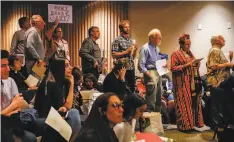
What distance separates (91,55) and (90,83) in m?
0.52

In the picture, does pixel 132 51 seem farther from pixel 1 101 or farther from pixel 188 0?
pixel 188 0

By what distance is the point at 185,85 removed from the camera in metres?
4.57

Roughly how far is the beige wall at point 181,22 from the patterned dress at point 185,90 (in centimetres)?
240

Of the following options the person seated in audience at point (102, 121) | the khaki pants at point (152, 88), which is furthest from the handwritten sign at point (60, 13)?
the person seated in audience at point (102, 121)

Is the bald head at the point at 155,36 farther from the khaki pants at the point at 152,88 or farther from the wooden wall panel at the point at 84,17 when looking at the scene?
the wooden wall panel at the point at 84,17

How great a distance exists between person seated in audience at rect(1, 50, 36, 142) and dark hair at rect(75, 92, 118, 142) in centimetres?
67

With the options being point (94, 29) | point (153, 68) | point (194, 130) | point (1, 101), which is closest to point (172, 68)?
point (153, 68)

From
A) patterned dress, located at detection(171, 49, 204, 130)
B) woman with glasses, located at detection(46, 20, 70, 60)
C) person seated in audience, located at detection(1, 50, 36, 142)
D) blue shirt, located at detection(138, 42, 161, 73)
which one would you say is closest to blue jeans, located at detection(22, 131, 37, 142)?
person seated in audience, located at detection(1, 50, 36, 142)

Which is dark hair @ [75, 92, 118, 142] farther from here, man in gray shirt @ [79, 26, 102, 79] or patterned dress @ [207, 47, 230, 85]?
patterned dress @ [207, 47, 230, 85]

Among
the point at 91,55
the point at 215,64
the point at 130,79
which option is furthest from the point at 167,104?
the point at 91,55

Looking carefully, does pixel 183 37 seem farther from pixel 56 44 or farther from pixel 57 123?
pixel 57 123

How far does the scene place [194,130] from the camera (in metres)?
4.67

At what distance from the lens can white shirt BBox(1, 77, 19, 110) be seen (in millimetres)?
2771

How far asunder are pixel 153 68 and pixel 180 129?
85 cm
